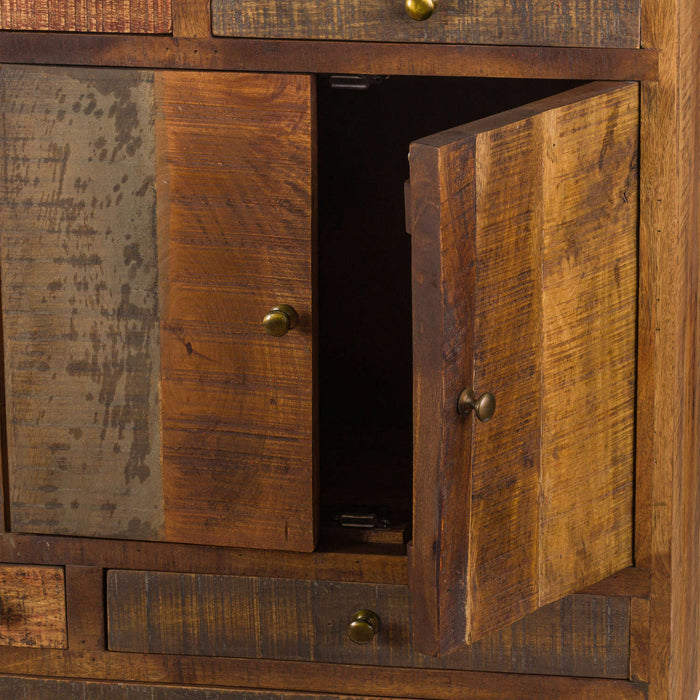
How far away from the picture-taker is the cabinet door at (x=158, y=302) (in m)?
1.26

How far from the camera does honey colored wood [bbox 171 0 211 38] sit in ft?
4.08

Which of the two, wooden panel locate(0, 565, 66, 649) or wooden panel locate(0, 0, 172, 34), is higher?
wooden panel locate(0, 0, 172, 34)

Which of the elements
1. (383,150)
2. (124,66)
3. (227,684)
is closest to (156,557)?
(227,684)

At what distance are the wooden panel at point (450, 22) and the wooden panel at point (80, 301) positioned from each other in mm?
127

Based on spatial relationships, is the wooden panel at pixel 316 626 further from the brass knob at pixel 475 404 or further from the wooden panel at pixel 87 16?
the wooden panel at pixel 87 16

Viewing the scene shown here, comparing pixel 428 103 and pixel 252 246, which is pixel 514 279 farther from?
pixel 428 103

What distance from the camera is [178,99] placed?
1.26 m

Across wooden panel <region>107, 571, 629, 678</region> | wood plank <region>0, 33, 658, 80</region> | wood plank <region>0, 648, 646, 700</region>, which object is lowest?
wood plank <region>0, 648, 646, 700</region>

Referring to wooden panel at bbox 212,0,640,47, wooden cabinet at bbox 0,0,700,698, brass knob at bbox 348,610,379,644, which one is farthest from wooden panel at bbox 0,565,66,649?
wooden panel at bbox 212,0,640,47

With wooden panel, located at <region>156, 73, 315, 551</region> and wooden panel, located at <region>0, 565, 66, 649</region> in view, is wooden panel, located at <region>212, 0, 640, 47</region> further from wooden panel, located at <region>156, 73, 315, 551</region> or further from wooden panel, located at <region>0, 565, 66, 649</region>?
wooden panel, located at <region>0, 565, 66, 649</region>

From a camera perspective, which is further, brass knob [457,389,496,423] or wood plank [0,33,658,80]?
wood plank [0,33,658,80]

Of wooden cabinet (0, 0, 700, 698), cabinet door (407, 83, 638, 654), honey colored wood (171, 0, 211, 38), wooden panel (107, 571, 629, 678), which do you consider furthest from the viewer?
wooden panel (107, 571, 629, 678)

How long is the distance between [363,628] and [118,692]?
30 centimetres

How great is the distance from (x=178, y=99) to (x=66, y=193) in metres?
0.15
